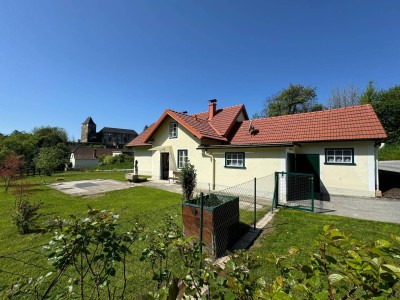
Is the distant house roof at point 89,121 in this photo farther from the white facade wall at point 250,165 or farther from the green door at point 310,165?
the green door at point 310,165

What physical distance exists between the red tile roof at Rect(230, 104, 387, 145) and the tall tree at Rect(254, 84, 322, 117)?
3183 centimetres

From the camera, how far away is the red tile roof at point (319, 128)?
480 inches

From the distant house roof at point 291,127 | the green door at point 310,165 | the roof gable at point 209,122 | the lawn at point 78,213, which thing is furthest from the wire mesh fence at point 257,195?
the roof gable at point 209,122

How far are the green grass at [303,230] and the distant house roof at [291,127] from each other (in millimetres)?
5009

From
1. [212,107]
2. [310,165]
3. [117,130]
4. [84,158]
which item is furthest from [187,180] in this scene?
[117,130]

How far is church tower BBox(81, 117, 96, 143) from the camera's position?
103250 mm

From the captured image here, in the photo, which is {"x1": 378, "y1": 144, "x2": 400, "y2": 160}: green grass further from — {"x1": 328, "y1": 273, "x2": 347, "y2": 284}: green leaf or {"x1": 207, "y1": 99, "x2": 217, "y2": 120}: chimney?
{"x1": 328, "y1": 273, "x2": 347, "y2": 284}: green leaf

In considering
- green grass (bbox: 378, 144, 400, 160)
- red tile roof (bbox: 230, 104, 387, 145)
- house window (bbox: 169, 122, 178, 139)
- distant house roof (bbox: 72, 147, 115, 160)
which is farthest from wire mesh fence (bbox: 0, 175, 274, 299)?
distant house roof (bbox: 72, 147, 115, 160)

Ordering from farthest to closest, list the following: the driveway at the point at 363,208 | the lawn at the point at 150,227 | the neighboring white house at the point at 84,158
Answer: the neighboring white house at the point at 84,158 → the driveway at the point at 363,208 → the lawn at the point at 150,227

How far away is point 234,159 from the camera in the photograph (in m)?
14.1

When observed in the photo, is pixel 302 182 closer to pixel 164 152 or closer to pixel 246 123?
pixel 246 123

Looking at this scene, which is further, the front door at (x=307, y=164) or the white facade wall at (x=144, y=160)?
the white facade wall at (x=144, y=160)

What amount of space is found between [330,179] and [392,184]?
533 cm

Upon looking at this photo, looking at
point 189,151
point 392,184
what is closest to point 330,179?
point 392,184
